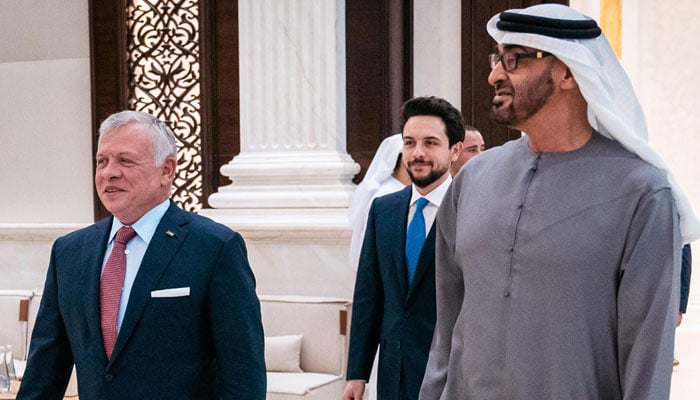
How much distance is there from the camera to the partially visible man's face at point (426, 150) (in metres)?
3.80

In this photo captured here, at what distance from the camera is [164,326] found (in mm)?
2809

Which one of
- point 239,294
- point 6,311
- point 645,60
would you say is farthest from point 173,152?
point 645,60

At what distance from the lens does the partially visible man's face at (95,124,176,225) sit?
287cm

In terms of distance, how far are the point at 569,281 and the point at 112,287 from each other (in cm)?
127

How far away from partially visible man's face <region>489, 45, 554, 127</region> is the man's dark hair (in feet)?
4.88

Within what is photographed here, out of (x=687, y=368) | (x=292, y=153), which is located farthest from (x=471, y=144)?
(x=687, y=368)

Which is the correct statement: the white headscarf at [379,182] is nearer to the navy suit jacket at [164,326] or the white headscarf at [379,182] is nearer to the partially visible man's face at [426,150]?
the partially visible man's face at [426,150]

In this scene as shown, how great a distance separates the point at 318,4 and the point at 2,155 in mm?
2898

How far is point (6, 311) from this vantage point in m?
6.91

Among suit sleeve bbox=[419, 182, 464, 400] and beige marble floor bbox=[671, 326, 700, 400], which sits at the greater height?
suit sleeve bbox=[419, 182, 464, 400]

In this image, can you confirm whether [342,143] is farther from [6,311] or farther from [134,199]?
[134,199]

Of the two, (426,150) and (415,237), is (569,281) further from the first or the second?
(426,150)

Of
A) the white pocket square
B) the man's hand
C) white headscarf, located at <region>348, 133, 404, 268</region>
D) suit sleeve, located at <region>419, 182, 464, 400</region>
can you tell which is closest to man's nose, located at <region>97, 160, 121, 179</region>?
the white pocket square

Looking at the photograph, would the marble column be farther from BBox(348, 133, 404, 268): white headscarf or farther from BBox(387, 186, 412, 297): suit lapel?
BBox(387, 186, 412, 297): suit lapel
